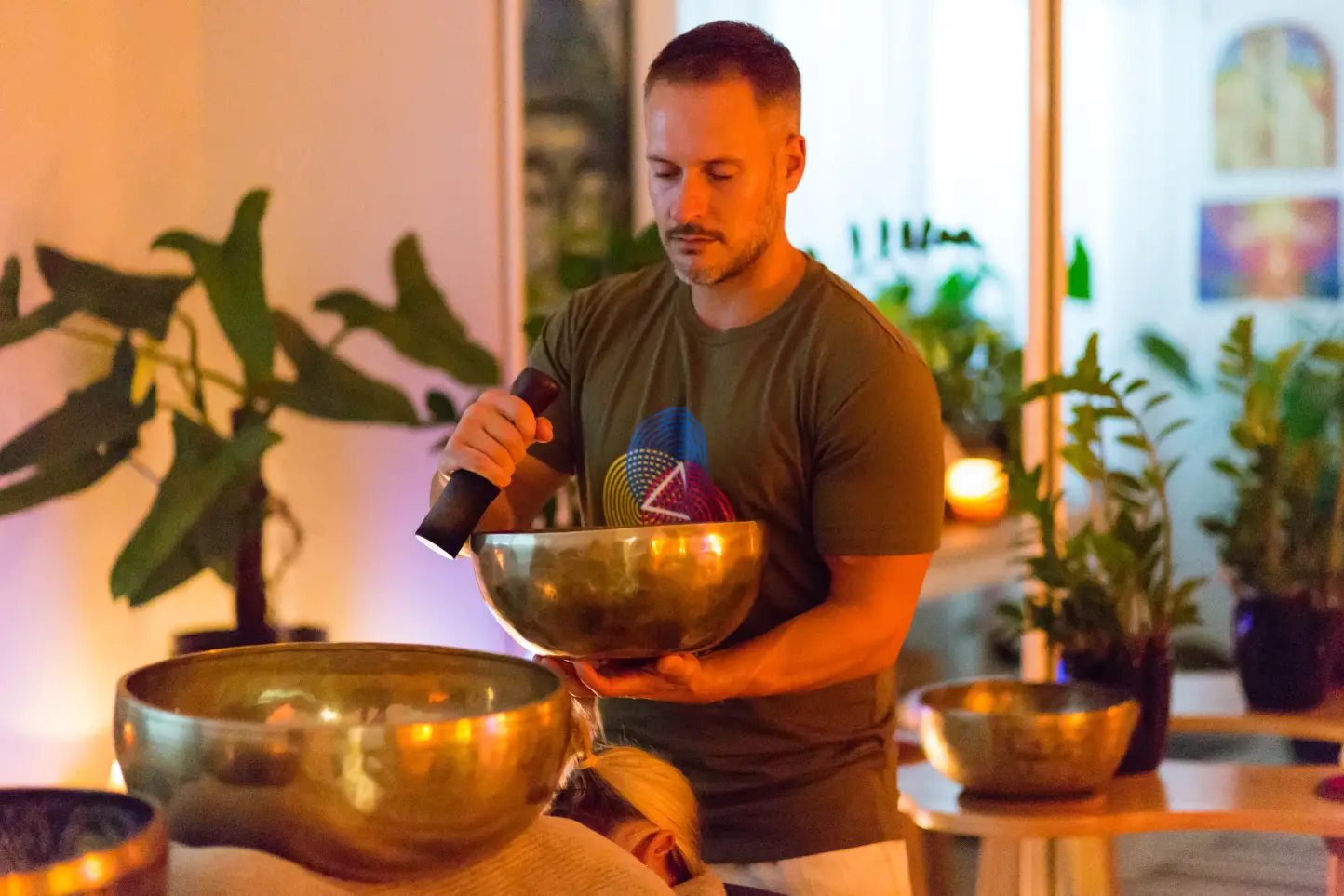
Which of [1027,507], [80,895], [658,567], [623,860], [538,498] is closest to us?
[80,895]

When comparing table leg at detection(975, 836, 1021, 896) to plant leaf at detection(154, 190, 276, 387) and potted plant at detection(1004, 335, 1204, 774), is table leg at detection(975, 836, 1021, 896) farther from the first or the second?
plant leaf at detection(154, 190, 276, 387)

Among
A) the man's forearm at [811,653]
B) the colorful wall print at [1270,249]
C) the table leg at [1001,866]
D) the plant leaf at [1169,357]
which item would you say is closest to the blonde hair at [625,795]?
the man's forearm at [811,653]

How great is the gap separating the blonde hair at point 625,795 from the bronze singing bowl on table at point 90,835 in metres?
0.40

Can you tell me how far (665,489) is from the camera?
59.4 inches

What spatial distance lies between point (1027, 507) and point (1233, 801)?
48 cm

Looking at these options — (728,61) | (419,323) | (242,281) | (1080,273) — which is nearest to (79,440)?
(242,281)

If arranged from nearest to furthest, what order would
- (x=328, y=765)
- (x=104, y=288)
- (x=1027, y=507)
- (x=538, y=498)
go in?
(x=328, y=765) → (x=538, y=498) → (x=1027, y=507) → (x=104, y=288)

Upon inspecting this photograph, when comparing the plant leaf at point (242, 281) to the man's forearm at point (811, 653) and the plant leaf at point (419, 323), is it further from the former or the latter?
the man's forearm at point (811, 653)

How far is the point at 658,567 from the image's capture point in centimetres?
104

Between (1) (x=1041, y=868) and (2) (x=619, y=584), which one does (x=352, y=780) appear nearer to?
(2) (x=619, y=584)


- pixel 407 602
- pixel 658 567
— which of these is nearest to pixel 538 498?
pixel 658 567

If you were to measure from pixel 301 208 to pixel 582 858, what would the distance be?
2.46 metres

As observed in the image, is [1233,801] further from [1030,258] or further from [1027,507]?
[1030,258]

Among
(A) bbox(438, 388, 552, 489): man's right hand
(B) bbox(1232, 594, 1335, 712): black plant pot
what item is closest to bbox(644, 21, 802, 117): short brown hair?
(A) bbox(438, 388, 552, 489): man's right hand
